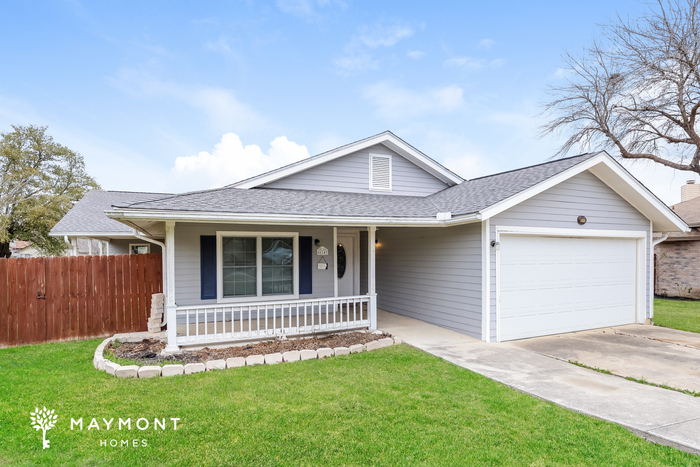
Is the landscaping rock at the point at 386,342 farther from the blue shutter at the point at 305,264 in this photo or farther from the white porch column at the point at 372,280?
the blue shutter at the point at 305,264

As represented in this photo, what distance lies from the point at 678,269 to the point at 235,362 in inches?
667

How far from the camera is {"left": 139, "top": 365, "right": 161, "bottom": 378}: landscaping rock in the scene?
5.12 metres

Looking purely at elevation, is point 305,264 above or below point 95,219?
below

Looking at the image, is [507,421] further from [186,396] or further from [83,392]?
[83,392]

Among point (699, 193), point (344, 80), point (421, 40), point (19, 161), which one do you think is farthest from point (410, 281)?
point (19, 161)

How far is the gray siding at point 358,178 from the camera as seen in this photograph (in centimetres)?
957

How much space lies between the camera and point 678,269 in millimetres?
14352

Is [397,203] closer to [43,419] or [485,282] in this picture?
[485,282]

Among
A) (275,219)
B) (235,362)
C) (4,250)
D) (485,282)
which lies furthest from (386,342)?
(4,250)

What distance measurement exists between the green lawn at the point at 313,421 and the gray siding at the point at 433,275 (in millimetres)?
2391

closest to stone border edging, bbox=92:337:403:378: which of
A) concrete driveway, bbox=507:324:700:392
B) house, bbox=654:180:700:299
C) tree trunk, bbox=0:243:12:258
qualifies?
concrete driveway, bbox=507:324:700:392

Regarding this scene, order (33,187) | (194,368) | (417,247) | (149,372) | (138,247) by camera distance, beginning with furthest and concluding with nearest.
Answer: (33,187)
(138,247)
(417,247)
(194,368)
(149,372)

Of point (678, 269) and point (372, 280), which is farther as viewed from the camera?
point (678, 269)

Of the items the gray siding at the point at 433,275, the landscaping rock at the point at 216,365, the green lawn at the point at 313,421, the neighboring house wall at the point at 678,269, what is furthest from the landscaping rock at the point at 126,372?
the neighboring house wall at the point at 678,269
